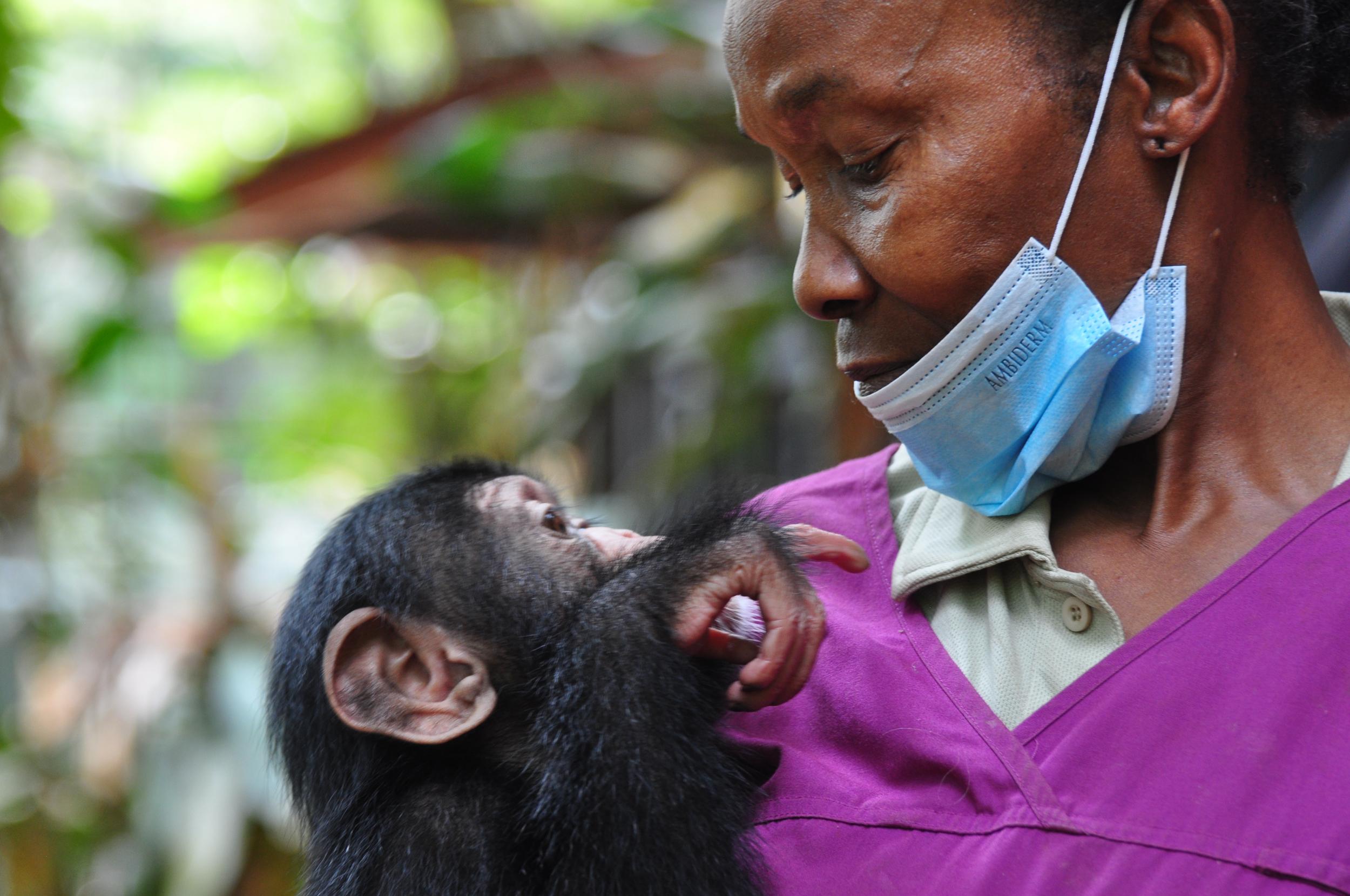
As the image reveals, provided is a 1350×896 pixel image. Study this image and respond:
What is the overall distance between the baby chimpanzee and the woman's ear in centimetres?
65

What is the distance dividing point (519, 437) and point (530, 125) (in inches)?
58.3

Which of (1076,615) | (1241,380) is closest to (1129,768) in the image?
(1076,615)

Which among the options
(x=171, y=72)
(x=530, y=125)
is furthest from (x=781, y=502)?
(x=171, y=72)

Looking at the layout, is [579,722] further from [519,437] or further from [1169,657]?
[519,437]

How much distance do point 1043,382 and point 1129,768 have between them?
0.51 meters

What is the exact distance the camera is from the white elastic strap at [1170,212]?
1580 millimetres

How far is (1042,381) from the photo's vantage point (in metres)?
1.62

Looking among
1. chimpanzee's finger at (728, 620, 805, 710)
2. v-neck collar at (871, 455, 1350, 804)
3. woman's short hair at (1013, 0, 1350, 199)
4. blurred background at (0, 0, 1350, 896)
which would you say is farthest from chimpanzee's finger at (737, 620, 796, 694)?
blurred background at (0, 0, 1350, 896)

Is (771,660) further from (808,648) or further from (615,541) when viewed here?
(615,541)

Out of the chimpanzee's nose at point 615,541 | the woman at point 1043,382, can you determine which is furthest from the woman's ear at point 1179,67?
the chimpanzee's nose at point 615,541

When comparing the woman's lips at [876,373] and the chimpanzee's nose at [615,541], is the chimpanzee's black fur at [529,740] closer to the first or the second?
the chimpanzee's nose at [615,541]

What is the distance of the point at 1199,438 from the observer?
5.38 feet

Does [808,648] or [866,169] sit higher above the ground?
[866,169]

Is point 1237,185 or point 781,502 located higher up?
point 1237,185
